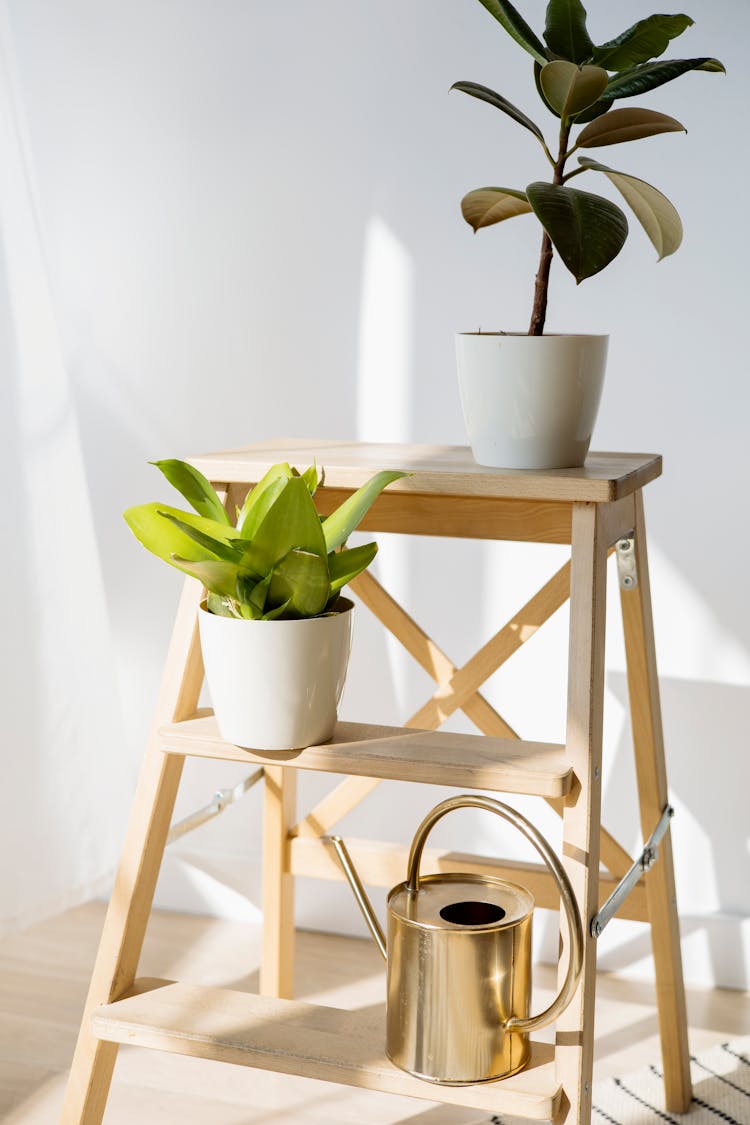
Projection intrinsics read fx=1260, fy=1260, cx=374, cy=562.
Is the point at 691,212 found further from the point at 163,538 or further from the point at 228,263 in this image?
the point at 163,538

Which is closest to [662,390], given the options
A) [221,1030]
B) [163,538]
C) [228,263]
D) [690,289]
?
[690,289]

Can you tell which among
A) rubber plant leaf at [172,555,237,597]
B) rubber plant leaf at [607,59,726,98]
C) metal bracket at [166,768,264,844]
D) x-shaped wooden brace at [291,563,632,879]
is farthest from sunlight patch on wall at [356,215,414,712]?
rubber plant leaf at [172,555,237,597]

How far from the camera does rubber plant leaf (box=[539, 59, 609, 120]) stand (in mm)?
1070

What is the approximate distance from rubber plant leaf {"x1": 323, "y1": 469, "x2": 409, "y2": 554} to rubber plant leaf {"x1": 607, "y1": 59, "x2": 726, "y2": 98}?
0.40 m

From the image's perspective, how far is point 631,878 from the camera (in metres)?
1.28

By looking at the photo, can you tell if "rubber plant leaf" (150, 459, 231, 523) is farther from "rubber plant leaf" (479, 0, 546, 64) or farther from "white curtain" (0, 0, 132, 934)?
"white curtain" (0, 0, 132, 934)

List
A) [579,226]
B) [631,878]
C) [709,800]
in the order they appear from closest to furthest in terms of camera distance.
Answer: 1. [579,226]
2. [631,878]
3. [709,800]

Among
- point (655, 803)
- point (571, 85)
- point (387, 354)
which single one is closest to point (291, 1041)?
point (655, 803)

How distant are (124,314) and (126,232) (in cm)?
13

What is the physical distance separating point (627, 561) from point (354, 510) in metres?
0.37

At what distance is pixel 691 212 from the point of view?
1.73 m

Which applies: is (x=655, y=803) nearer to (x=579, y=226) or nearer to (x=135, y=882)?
(x=135, y=882)

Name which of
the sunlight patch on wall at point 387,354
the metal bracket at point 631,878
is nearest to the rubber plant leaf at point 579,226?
the metal bracket at point 631,878

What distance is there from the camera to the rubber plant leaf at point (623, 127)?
1.15 metres
